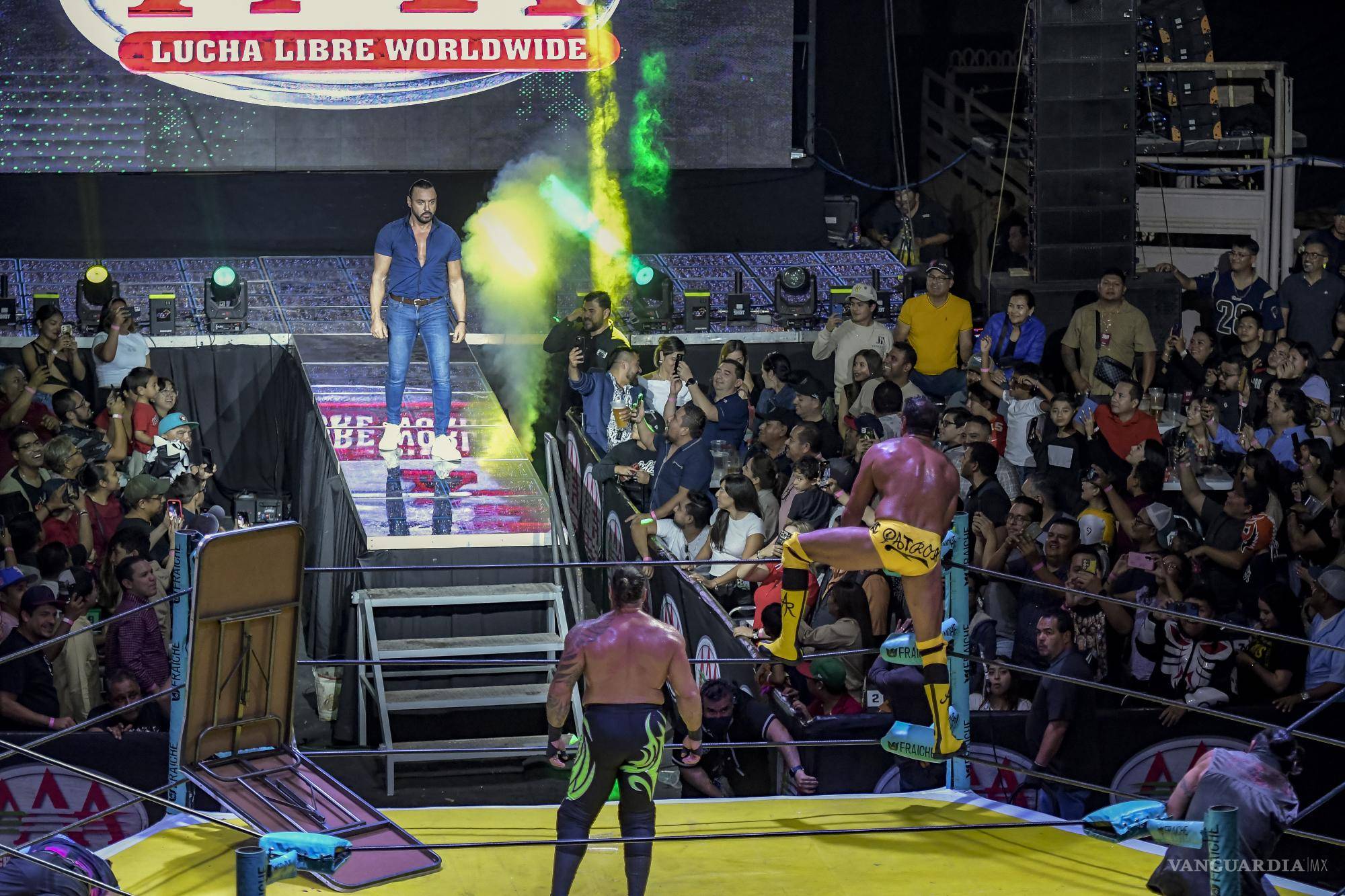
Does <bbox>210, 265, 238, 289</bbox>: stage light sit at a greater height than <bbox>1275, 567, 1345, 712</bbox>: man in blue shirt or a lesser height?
greater

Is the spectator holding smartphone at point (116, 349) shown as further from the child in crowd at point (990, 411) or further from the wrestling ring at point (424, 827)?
the wrestling ring at point (424, 827)

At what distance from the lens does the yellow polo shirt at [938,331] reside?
41.5ft

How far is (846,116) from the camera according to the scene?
18.0 m

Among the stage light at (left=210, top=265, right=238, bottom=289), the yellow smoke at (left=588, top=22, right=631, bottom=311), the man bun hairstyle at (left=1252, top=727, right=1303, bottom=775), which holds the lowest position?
the man bun hairstyle at (left=1252, top=727, right=1303, bottom=775)

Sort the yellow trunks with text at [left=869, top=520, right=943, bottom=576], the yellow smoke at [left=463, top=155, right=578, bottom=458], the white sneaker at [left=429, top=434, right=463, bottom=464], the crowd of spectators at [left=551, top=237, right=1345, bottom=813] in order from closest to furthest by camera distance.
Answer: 1. the yellow trunks with text at [left=869, top=520, right=943, bottom=576]
2. the crowd of spectators at [left=551, top=237, right=1345, bottom=813]
3. the white sneaker at [left=429, top=434, right=463, bottom=464]
4. the yellow smoke at [left=463, top=155, right=578, bottom=458]

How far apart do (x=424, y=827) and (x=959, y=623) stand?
2013 mm

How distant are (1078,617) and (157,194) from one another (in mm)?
10400

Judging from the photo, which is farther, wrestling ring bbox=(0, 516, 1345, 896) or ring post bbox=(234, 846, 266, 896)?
wrestling ring bbox=(0, 516, 1345, 896)

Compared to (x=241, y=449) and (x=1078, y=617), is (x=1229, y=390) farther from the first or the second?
(x=241, y=449)

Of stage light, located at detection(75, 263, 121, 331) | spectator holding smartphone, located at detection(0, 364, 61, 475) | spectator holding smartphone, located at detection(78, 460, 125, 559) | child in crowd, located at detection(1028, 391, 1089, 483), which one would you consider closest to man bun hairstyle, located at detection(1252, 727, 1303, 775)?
child in crowd, located at detection(1028, 391, 1089, 483)

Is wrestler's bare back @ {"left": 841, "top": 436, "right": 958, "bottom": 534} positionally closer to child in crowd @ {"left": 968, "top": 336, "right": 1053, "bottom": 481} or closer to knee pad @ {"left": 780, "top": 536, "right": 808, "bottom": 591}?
knee pad @ {"left": 780, "top": 536, "right": 808, "bottom": 591}

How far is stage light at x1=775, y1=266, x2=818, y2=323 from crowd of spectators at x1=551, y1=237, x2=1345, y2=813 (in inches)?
26.7

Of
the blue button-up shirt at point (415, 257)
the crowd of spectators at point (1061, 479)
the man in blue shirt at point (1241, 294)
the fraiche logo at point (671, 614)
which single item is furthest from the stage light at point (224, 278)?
the man in blue shirt at point (1241, 294)

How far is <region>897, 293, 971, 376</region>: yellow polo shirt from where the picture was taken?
12.6 metres
